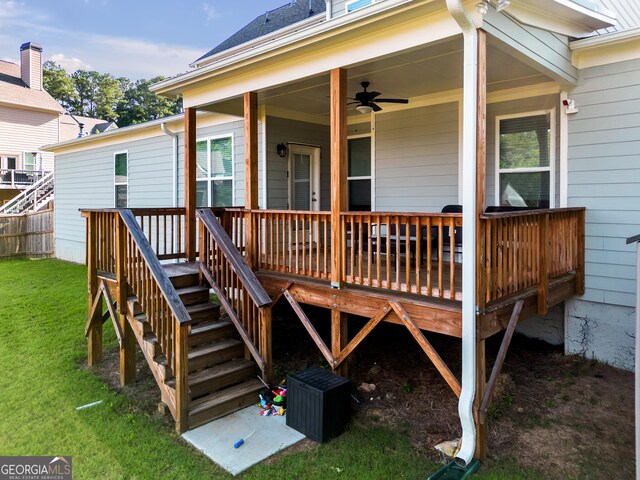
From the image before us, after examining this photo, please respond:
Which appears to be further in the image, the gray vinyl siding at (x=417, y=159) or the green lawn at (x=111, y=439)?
the gray vinyl siding at (x=417, y=159)

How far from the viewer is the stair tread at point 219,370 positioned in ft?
14.0

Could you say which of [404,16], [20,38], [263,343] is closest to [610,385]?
[263,343]

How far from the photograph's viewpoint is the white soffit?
3830mm

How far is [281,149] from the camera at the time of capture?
7570 millimetres

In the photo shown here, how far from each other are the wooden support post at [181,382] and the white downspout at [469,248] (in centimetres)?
232

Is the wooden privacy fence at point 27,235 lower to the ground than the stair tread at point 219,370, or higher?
higher

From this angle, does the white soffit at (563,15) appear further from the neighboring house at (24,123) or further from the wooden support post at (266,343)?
the neighboring house at (24,123)

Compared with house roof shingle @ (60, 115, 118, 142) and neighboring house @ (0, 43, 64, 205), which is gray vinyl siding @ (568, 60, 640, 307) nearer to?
neighboring house @ (0, 43, 64, 205)

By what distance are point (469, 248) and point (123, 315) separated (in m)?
3.76

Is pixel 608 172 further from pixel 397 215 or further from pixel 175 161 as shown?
pixel 175 161

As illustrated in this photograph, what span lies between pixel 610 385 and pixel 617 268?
4.17 feet

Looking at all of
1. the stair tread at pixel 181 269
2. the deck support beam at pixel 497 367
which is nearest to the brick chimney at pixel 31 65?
the stair tread at pixel 181 269

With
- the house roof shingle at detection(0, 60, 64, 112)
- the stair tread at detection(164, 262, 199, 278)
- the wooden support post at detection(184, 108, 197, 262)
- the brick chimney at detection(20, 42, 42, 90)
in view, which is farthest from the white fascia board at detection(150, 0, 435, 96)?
the brick chimney at detection(20, 42, 42, 90)

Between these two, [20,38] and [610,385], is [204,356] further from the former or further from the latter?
[20,38]
